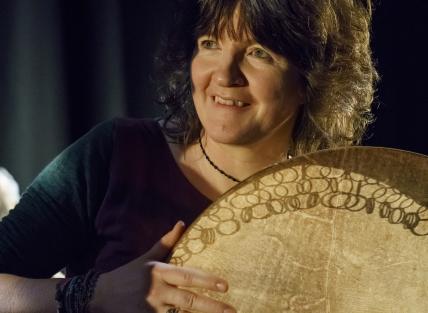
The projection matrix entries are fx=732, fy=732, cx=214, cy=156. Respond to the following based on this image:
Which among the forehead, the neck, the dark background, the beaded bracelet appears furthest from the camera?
the dark background

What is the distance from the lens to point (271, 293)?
3.36 feet

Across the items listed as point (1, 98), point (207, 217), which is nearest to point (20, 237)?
point (207, 217)

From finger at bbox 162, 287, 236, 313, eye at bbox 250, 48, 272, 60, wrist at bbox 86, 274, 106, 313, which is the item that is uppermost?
eye at bbox 250, 48, 272, 60

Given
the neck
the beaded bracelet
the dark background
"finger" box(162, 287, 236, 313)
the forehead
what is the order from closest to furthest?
"finger" box(162, 287, 236, 313) → the beaded bracelet → the forehead → the neck → the dark background

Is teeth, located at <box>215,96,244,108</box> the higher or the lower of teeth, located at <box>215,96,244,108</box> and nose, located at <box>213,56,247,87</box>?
the lower

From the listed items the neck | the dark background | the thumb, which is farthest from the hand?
the dark background

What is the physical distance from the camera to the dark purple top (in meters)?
1.24

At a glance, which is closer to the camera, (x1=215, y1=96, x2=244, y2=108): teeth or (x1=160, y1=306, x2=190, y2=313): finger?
(x1=160, y1=306, x2=190, y2=313): finger

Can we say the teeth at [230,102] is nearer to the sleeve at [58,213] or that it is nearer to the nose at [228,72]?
the nose at [228,72]

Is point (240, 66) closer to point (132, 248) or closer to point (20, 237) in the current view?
point (132, 248)

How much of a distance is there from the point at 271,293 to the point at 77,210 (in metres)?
0.41

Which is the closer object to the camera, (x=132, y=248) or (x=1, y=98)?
(x=132, y=248)

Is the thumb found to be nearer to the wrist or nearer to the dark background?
the wrist

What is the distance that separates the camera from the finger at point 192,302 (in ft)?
3.20
